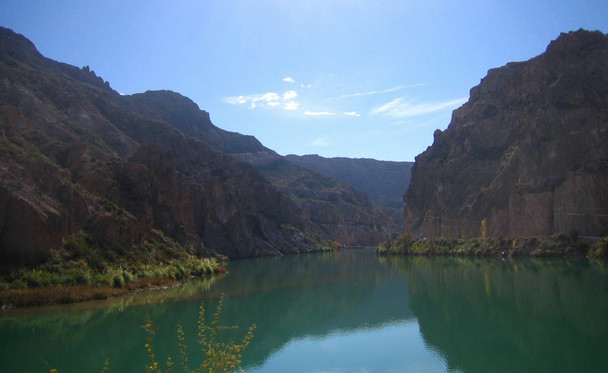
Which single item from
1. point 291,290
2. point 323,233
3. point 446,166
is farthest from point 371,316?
point 323,233

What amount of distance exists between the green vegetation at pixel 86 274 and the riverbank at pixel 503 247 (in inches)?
1813

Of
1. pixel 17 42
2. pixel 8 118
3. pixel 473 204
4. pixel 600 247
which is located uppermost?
pixel 17 42

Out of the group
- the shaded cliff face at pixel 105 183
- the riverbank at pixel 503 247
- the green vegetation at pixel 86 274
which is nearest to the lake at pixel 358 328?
the green vegetation at pixel 86 274

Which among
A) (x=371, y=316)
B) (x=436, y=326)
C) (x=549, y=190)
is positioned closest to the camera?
(x=436, y=326)

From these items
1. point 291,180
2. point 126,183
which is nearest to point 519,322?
point 126,183

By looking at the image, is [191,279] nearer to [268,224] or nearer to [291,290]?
[291,290]

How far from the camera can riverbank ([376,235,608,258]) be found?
188 ft

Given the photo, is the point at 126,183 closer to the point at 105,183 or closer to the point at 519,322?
the point at 105,183

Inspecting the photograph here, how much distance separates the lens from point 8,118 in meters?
54.6

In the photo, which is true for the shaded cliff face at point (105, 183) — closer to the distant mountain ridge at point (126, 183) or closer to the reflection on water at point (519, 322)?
the distant mountain ridge at point (126, 183)

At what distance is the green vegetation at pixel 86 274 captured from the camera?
29250 mm

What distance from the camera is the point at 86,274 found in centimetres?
3425

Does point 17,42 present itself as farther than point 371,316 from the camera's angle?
Yes

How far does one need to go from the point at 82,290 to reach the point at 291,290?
15921 mm
